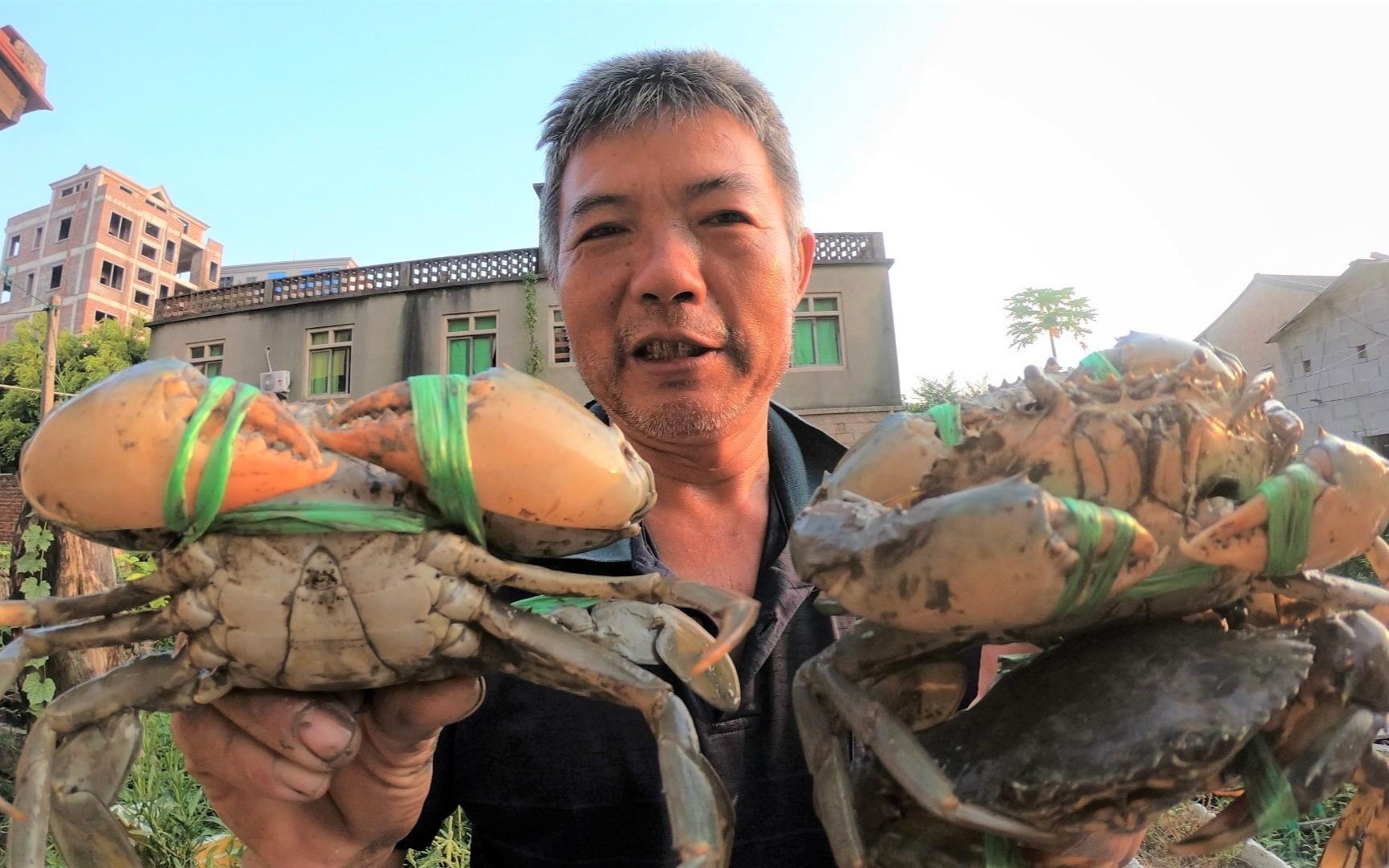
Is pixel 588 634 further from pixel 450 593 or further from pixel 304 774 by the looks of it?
pixel 304 774

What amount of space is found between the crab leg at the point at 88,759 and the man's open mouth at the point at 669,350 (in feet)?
3.83

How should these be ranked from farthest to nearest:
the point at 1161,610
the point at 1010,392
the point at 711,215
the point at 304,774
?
the point at 711,215 → the point at 304,774 → the point at 1010,392 → the point at 1161,610

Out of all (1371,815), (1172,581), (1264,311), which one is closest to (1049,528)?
(1172,581)

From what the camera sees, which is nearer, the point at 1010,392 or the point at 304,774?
the point at 1010,392

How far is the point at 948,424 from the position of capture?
1060 mm

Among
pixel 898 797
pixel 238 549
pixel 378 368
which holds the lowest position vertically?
pixel 898 797

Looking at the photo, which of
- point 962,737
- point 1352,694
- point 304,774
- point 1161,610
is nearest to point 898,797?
point 962,737

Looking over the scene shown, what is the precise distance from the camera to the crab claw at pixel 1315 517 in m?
0.86

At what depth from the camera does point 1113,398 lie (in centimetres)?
104

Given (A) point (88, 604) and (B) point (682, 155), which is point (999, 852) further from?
(B) point (682, 155)

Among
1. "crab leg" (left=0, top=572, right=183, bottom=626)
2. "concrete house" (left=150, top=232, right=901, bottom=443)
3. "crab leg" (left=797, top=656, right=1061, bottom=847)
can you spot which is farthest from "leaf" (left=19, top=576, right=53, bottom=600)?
"concrete house" (left=150, top=232, right=901, bottom=443)

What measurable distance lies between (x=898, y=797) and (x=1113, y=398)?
0.65 m

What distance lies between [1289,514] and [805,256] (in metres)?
1.82

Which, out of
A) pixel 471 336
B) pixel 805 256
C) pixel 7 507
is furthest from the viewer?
pixel 7 507
